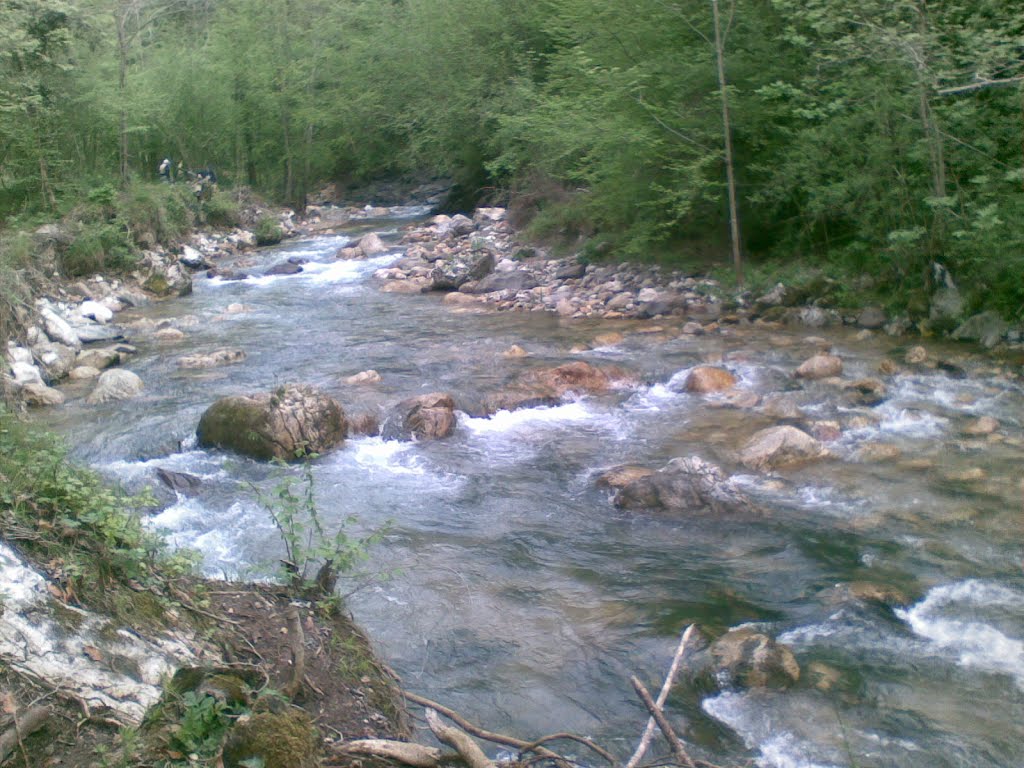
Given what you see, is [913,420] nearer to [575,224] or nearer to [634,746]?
[634,746]

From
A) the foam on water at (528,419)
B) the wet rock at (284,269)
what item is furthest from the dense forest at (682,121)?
the foam on water at (528,419)

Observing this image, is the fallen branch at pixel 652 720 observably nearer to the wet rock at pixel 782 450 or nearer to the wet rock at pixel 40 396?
the wet rock at pixel 782 450

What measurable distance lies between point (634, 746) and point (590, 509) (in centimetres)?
298

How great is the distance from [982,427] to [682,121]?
6959 millimetres

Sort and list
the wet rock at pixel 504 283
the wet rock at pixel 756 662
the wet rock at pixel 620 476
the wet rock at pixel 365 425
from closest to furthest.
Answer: the wet rock at pixel 756 662, the wet rock at pixel 620 476, the wet rock at pixel 365 425, the wet rock at pixel 504 283

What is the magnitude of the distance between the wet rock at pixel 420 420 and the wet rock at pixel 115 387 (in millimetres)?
3225

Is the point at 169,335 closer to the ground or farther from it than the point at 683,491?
farther from it

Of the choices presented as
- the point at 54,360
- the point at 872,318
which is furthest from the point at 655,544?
the point at 54,360

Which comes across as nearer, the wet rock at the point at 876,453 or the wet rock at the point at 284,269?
the wet rock at the point at 876,453

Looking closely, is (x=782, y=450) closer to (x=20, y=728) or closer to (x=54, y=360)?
(x=20, y=728)

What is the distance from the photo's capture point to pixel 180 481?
7.76 meters

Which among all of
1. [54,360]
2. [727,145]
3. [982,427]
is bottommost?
[982,427]

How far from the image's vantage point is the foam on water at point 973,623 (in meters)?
4.88

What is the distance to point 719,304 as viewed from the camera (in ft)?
43.6
